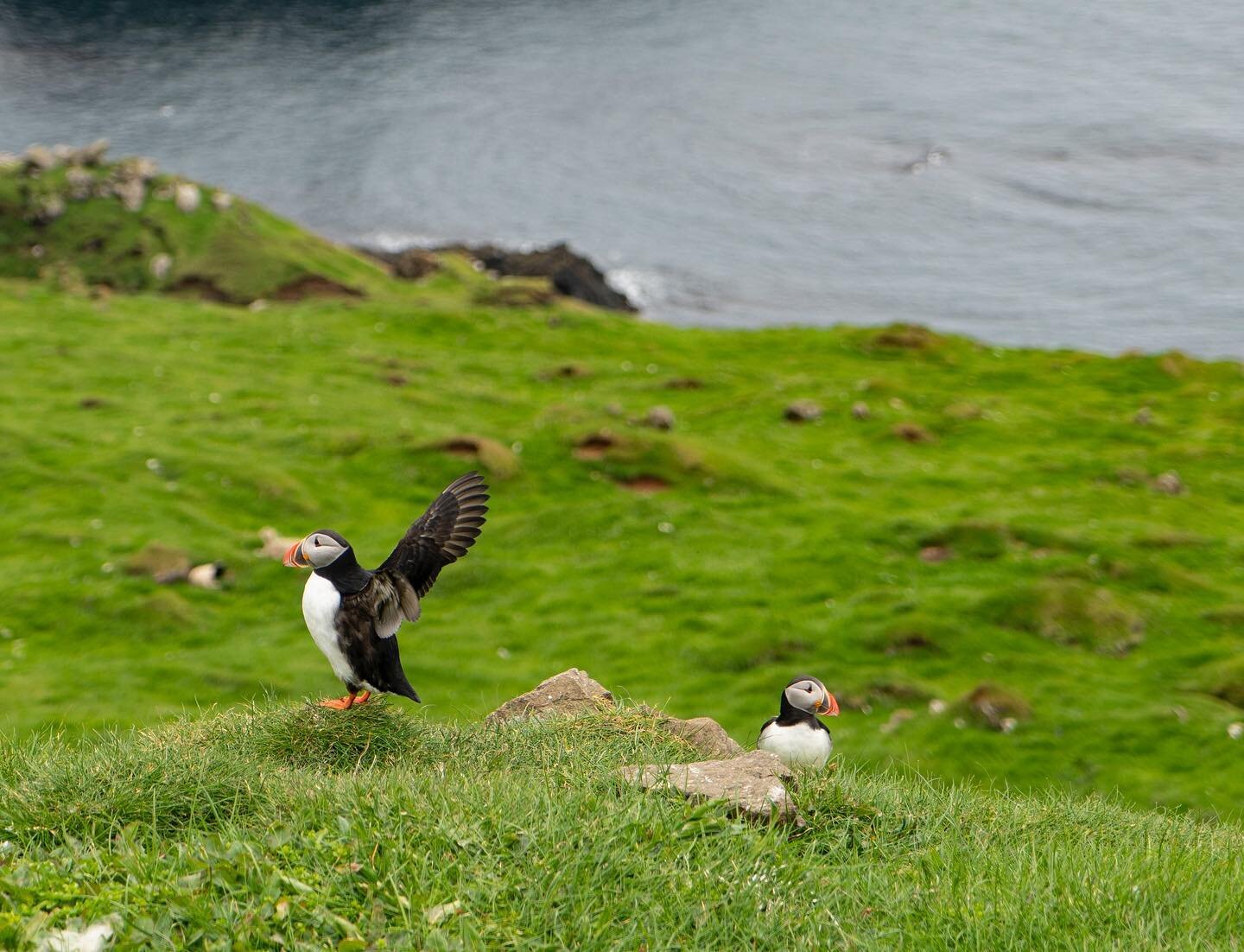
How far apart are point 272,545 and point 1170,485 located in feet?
87.5

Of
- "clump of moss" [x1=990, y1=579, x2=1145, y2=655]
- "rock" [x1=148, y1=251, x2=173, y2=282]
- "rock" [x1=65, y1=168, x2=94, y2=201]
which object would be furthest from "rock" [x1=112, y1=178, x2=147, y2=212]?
"clump of moss" [x1=990, y1=579, x2=1145, y2=655]

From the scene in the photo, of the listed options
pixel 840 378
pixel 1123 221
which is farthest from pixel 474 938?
pixel 1123 221

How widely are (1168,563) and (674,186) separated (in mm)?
87358

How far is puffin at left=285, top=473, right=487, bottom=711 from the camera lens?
10.1 metres

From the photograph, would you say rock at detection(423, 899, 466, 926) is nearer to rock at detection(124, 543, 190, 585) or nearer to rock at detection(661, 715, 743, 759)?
rock at detection(661, 715, 743, 759)

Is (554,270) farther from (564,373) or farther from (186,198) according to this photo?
(564,373)

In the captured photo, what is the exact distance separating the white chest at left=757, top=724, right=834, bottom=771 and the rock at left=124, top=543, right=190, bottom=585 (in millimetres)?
22162

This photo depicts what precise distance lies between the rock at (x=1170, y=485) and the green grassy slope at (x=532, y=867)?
97.1 feet

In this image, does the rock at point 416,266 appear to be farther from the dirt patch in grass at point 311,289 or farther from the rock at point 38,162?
the rock at point 38,162

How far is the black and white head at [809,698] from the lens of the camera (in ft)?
39.5

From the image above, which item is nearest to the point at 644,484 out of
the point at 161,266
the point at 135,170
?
the point at 161,266

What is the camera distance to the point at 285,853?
7348 millimetres

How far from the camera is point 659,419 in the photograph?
131 ft

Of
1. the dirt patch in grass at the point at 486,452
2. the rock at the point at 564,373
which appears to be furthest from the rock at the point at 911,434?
the dirt patch in grass at the point at 486,452
